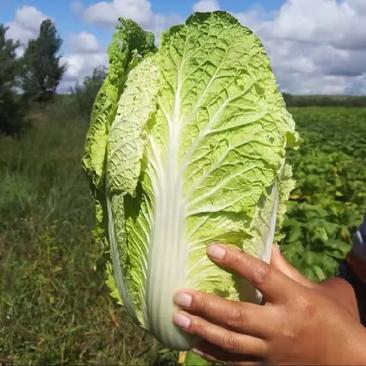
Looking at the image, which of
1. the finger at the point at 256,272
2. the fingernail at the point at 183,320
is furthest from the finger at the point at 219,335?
the finger at the point at 256,272

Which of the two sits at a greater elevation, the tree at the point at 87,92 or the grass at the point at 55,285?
the tree at the point at 87,92

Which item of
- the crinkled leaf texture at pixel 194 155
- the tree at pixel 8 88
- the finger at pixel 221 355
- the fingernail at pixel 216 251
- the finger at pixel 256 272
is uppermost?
the tree at pixel 8 88

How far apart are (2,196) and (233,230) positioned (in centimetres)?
518

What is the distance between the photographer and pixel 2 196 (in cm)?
649

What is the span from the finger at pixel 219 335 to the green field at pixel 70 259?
8.74 feet

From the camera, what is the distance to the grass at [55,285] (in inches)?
171

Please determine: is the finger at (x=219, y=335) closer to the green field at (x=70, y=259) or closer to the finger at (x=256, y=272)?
the finger at (x=256, y=272)

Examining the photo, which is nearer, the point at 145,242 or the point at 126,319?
the point at 145,242

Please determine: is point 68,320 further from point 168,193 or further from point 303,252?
point 168,193

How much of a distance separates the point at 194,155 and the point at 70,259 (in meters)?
3.95

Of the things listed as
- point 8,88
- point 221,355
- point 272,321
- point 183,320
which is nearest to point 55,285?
point 221,355

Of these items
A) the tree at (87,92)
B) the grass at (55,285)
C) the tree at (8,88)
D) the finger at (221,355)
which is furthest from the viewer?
the tree at (87,92)

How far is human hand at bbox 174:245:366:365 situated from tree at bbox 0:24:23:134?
12825 mm

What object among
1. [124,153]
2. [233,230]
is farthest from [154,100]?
[233,230]
